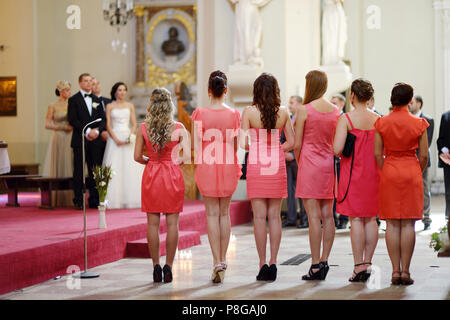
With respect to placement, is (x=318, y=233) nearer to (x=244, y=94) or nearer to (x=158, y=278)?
(x=158, y=278)

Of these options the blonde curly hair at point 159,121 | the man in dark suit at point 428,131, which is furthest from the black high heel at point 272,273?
the man in dark suit at point 428,131

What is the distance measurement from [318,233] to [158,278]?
130 centimetres

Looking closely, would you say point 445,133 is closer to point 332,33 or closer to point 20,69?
point 332,33

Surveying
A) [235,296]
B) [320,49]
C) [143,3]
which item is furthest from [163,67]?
[235,296]

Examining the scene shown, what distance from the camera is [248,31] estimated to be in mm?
11016

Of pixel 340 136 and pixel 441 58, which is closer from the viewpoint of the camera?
pixel 340 136

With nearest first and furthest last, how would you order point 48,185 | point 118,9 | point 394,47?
point 48,185, point 118,9, point 394,47

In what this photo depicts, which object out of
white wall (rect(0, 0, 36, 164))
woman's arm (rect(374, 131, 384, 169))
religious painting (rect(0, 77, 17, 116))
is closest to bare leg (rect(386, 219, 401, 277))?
woman's arm (rect(374, 131, 384, 169))

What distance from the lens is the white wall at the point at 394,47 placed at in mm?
15664

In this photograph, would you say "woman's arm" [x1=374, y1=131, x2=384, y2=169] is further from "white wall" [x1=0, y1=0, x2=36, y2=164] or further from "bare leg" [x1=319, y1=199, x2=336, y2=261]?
"white wall" [x1=0, y1=0, x2=36, y2=164]

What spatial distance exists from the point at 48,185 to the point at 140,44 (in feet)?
28.9

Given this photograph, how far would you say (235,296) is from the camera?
5.00 meters

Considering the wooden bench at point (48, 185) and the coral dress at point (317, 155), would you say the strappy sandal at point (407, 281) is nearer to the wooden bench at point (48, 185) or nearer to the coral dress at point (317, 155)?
the coral dress at point (317, 155)

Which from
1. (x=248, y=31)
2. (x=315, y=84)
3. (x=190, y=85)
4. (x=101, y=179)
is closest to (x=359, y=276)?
(x=315, y=84)
